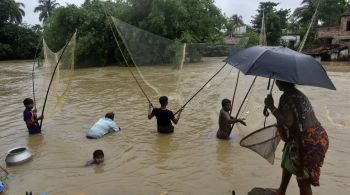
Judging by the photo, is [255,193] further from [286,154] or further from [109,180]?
[109,180]

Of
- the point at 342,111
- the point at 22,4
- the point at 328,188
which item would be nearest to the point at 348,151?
the point at 328,188

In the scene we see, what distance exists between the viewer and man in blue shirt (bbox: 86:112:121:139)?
7559 mm

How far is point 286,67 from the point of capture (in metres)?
3.64

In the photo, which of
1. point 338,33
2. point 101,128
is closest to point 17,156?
point 101,128

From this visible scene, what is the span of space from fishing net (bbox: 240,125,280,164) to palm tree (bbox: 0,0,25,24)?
54.5 meters

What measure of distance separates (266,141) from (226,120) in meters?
2.35

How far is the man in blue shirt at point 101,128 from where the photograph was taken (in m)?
7.56

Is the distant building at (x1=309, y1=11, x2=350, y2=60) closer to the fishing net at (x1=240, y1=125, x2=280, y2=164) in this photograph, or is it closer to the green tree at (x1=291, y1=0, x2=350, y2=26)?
the green tree at (x1=291, y1=0, x2=350, y2=26)

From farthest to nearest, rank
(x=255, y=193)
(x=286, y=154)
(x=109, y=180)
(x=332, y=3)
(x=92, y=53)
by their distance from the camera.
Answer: (x=332, y=3) → (x=92, y=53) → (x=109, y=180) → (x=255, y=193) → (x=286, y=154)

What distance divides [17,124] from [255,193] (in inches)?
271

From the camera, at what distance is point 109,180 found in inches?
212

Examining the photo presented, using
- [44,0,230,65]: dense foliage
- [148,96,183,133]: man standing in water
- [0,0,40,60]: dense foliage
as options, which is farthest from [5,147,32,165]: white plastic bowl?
[0,0,40,60]: dense foliage

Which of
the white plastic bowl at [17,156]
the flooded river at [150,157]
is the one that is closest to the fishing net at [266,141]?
the flooded river at [150,157]

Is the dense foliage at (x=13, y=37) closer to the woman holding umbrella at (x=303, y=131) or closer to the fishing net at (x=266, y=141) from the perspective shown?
the fishing net at (x=266, y=141)
